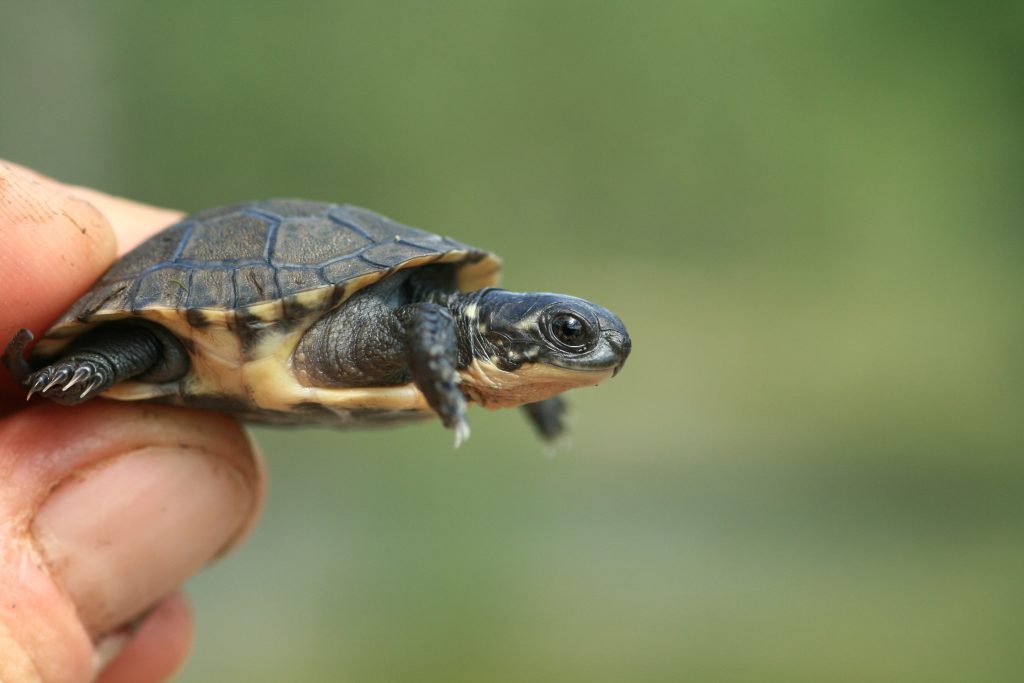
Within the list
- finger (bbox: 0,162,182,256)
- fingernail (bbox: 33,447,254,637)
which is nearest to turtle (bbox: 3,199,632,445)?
fingernail (bbox: 33,447,254,637)

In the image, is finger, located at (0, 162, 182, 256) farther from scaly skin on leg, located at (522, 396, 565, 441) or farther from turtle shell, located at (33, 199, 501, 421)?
scaly skin on leg, located at (522, 396, 565, 441)

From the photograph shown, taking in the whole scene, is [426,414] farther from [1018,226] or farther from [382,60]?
[1018,226]

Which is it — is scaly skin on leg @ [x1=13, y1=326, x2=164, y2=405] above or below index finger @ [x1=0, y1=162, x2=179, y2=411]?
below

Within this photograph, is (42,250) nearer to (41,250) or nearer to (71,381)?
(41,250)

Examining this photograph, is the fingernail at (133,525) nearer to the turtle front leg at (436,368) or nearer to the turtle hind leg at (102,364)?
the turtle hind leg at (102,364)

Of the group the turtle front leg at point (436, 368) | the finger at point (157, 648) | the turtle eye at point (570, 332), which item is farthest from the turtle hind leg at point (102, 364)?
the finger at point (157, 648)

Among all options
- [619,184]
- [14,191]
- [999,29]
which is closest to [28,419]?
[14,191]
